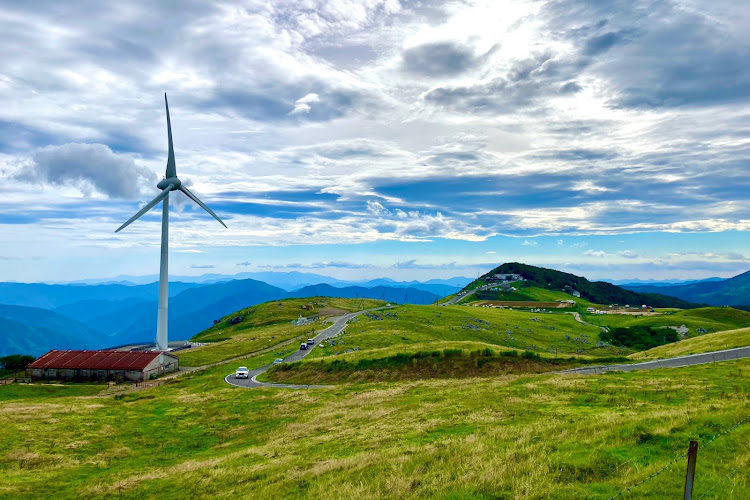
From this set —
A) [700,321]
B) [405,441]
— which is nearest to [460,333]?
[405,441]

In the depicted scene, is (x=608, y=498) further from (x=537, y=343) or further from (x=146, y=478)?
(x=537, y=343)

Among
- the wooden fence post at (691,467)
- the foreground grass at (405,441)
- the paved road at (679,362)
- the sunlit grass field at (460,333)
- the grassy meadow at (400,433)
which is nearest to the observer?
the wooden fence post at (691,467)

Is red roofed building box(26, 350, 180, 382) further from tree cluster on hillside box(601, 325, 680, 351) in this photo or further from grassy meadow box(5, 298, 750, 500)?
tree cluster on hillside box(601, 325, 680, 351)

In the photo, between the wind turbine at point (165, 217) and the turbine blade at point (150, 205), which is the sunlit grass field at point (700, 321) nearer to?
the wind turbine at point (165, 217)

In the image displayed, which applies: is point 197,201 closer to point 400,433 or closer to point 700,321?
point 400,433

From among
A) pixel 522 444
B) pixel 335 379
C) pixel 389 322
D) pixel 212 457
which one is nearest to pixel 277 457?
pixel 212 457

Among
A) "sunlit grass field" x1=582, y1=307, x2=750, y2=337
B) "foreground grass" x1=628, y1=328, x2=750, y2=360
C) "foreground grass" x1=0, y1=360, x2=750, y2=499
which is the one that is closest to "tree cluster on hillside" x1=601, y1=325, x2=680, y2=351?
"sunlit grass field" x1=582, y1=307, x2=750, y2=337

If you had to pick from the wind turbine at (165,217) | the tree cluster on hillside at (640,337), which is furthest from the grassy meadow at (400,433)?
the tree cluster on hillside at (640,337)
